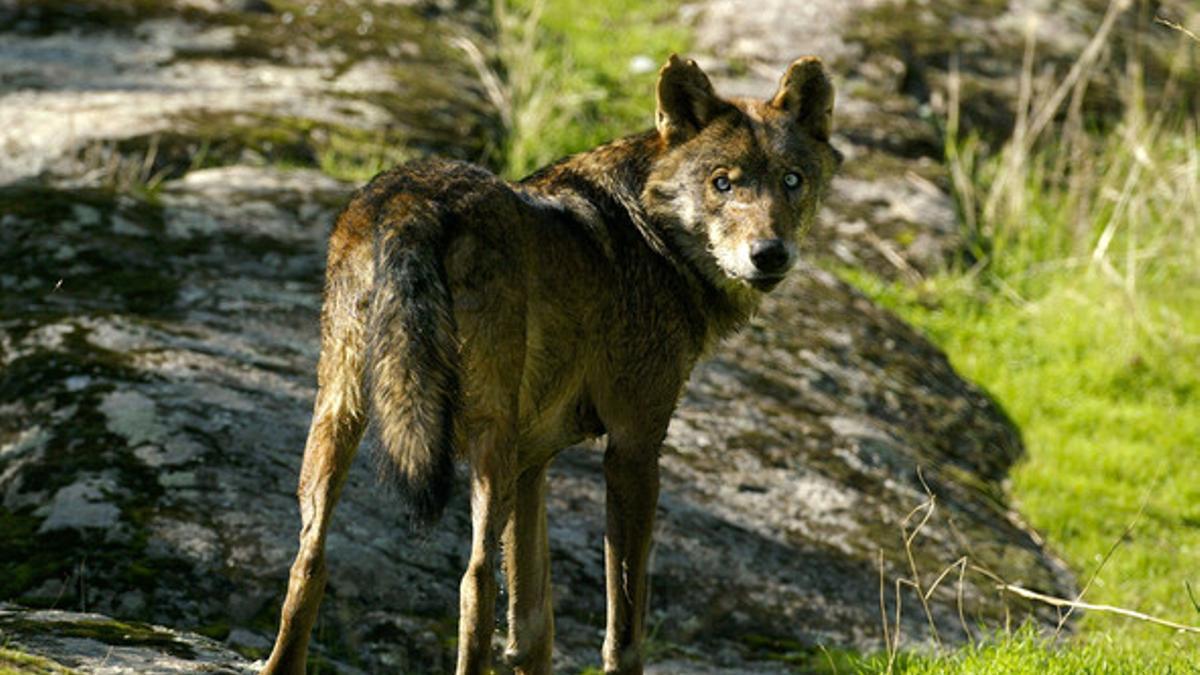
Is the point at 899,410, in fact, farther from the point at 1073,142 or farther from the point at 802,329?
the point at 1073,142

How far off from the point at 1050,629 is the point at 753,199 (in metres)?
3.00

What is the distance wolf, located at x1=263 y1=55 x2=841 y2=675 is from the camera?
14.1 ft

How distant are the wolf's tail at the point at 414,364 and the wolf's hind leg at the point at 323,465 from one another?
26 cm

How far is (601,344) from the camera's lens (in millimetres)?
5301

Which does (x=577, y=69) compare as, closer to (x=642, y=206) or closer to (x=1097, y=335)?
(x=1097, y=335)

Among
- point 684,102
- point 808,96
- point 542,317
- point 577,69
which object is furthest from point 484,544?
point 577,69

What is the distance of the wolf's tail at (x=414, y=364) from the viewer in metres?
4.00

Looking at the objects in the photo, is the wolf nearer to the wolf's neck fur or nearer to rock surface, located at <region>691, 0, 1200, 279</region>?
the wolf's neck fur

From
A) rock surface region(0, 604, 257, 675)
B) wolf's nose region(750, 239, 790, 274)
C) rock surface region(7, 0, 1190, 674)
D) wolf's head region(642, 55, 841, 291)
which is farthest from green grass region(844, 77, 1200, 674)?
rock surface region(0, 604, 257, 675)

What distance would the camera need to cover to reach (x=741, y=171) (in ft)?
18.4

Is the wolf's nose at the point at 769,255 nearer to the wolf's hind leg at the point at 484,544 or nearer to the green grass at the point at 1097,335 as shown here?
the wolf's hind leg at the point at 484,544

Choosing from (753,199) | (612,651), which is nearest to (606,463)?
(612,651)

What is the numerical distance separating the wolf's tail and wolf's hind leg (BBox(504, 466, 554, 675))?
1224mm

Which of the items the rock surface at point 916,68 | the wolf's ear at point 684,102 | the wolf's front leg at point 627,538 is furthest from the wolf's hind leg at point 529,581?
the rock surface at point 916,68
